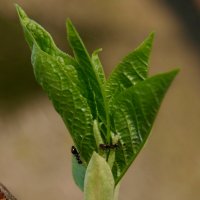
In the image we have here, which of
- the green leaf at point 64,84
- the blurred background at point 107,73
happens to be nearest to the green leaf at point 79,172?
the green leaf at point 64,84

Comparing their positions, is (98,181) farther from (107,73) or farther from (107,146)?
(107,73)

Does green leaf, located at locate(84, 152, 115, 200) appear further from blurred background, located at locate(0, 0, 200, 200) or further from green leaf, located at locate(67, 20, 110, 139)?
blurred background, located at locate(0, 0, 200, 200)

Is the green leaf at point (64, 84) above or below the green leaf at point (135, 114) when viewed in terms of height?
above

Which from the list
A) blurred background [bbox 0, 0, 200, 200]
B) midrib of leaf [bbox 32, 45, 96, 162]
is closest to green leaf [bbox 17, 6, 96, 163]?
midrib of leaf [bbox 32, 45, 96, 162]

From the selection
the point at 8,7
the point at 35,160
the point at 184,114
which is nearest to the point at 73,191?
the point at 35,160

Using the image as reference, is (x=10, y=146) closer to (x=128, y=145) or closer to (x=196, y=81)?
(x=196, y=81)

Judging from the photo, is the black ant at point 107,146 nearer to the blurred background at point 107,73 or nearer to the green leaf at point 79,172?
the green leaf at point 79,172
